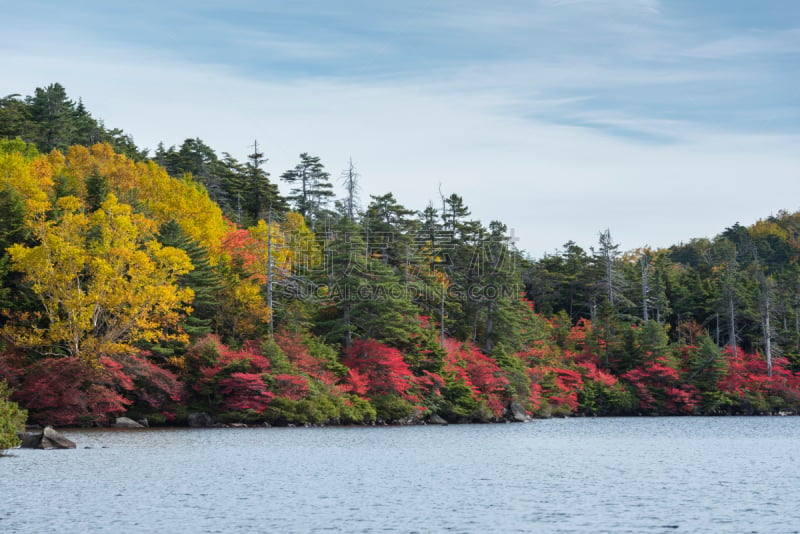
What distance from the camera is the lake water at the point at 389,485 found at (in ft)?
62.7

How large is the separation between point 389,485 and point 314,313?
117 feet

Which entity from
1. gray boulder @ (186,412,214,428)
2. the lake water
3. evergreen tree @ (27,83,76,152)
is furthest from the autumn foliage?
evergreen tree @ (27,83,76,152)

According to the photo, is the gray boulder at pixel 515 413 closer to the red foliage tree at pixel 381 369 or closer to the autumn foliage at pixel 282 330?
the autumn foliage at pixel 282 330

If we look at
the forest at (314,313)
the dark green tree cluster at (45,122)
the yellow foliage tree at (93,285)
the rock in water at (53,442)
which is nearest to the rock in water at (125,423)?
the forest at (314,313)

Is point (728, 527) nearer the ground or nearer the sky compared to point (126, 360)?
nearer the ground

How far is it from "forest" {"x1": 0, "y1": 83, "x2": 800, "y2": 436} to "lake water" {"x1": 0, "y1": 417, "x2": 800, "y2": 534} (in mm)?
6454

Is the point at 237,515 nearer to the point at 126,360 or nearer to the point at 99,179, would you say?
the point at 126,360

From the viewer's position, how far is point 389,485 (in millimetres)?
25688

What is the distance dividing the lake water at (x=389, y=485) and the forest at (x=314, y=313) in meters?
6.45

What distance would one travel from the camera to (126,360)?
46406mm

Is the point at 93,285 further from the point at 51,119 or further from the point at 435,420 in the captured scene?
the point at 51,119

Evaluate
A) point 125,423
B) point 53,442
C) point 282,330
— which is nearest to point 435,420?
point 282,330

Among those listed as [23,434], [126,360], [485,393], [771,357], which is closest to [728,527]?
[23,434]

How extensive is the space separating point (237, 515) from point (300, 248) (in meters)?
52.3
